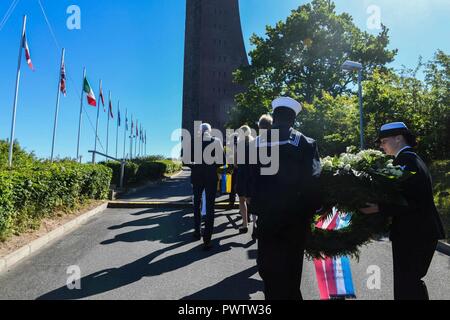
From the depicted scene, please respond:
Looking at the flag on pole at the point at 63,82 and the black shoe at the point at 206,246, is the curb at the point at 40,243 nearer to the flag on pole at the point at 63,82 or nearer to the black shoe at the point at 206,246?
the black shoe at the point at 206,246

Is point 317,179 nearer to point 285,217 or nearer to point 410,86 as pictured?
point 285,217

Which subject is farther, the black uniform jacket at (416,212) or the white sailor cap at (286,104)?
the white sailor cap at (286,104)

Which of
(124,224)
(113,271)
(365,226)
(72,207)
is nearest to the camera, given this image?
(365,226)

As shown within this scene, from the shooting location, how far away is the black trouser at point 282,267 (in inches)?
111

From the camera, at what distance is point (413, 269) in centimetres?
288

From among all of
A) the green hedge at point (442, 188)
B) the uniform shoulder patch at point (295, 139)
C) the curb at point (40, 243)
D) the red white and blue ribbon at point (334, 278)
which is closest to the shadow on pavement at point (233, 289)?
the red white and blue ribbon at point (334, 278)

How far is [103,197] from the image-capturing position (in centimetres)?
1145

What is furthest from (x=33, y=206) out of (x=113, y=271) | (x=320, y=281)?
(x=320, y=281)

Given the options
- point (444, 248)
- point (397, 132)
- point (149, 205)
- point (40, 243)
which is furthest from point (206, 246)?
point (149, 205)

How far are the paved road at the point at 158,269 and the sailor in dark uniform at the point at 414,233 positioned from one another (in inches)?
47.3

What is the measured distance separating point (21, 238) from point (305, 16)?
2958 centimetres

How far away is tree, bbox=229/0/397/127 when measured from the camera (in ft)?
96.7

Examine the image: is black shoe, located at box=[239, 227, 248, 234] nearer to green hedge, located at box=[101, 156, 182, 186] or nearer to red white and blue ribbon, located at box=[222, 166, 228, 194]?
red white and blue ribbon, located at box=[222, 166, 228, 194]
